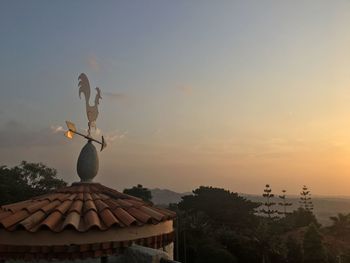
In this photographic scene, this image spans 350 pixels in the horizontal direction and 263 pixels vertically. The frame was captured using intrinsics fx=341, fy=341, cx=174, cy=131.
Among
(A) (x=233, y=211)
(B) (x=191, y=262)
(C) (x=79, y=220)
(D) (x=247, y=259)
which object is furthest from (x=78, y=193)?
(A) (x=233, y=211)

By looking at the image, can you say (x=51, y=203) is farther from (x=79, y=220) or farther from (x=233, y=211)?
(x=233, y=211)

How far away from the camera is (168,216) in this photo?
616 centimetres

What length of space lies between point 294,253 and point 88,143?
31.2 m

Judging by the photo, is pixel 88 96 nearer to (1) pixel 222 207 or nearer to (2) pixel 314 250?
(2) pixel 314 250

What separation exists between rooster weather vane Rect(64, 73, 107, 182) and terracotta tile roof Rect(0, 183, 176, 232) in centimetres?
37

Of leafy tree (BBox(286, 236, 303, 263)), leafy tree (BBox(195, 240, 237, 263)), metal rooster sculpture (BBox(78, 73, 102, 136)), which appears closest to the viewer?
metal rooster sculpture (BBox(78, 73, 102, 136))

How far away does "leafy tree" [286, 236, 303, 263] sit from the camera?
106 ft

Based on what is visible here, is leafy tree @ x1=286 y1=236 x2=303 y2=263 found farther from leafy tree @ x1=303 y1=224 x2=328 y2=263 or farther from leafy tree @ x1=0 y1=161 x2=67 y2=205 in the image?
leafy tree @ x1=0 y1=161 x2=67 y2=205

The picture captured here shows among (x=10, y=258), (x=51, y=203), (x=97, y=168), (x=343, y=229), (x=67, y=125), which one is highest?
(x=67, y=125)

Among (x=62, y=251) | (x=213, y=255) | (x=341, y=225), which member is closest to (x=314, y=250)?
(x=213, y=255)

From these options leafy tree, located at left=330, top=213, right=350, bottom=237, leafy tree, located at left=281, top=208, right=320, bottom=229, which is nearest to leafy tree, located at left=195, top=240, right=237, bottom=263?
leafy tree, located at left=281, top=208, right=320, bottom=229

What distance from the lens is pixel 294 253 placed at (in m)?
33.0

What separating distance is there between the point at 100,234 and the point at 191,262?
25718 mm

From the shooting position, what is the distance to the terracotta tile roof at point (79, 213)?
4.80 metres
